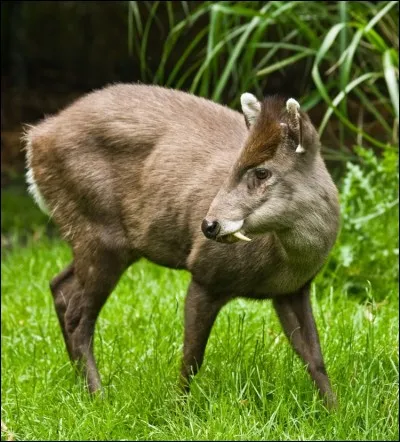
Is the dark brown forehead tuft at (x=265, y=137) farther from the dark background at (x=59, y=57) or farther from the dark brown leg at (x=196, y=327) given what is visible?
the dark background at (x=59, y=57)

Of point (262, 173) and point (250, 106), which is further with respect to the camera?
point (250, 106)

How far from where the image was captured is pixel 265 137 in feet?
12.6

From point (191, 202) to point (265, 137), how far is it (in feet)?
2.11

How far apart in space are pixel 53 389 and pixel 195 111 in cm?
139

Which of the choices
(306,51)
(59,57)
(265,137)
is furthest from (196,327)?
(59,57)

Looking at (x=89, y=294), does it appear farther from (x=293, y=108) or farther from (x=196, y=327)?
(x=293, y=108)

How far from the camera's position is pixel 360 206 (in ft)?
20.8

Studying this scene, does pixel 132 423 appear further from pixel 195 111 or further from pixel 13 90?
pixel 13 90

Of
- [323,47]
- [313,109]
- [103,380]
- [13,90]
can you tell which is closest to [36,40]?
[13,90]

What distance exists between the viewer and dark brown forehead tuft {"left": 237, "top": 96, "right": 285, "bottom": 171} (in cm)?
385

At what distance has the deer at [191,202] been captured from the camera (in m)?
3.86

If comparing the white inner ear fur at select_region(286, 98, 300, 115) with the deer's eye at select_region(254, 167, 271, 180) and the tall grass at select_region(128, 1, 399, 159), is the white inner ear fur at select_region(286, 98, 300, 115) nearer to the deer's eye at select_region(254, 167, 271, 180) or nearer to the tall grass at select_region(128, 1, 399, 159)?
the deer's eye at select_region(254, 167, 271, 180)

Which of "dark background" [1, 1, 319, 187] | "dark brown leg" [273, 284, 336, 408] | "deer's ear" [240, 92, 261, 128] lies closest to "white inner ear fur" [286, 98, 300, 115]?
"deer's ear" [240, 92, 261, 128]

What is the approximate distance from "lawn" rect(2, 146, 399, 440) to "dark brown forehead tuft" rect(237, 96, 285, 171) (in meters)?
0.86
